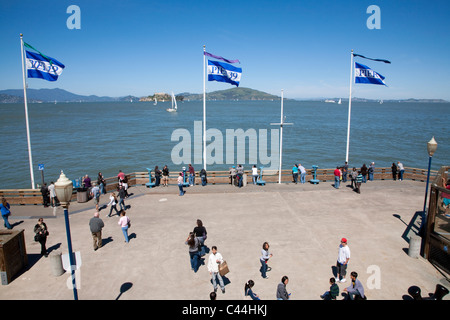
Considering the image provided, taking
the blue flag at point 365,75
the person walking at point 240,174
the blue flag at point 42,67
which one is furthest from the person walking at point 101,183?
the blue flag at point 365,75

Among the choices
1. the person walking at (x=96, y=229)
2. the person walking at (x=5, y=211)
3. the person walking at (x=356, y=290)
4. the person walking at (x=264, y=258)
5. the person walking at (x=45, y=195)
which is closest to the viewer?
the person walking at (x=356, y=290)

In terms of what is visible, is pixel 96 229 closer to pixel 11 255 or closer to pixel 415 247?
pixel 11 255

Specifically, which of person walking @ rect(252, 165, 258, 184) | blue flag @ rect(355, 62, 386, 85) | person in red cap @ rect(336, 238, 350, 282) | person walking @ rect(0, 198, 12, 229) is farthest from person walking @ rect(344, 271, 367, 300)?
blue flag @ rect(355, 62, 386, 85)

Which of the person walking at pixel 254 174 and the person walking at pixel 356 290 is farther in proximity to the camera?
the person walking at pixel 254 174

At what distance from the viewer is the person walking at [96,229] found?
11297 millimetres

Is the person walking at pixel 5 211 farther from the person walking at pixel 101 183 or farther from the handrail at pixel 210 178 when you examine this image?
the person walking at pixel 101 183

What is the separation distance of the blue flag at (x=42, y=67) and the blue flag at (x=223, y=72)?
9.08m

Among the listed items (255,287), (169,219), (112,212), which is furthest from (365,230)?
(112,212)

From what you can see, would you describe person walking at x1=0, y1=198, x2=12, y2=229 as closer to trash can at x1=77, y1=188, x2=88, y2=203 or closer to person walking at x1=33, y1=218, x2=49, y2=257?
person walking at x1=33, y1=218, x2=49, y2=257

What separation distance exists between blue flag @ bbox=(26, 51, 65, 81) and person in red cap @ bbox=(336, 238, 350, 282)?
717 inches

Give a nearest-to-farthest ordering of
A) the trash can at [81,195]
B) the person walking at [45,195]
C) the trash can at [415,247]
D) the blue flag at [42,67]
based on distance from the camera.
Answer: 1. the trash can at [415,247]
2. the person walking at [45,195]
3. the trash can at [81,195]
4. the blue flag at [42,67]

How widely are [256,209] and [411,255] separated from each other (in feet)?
22.8

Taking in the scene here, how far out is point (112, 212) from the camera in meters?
15.6
